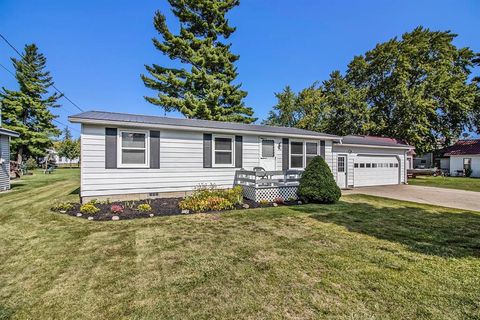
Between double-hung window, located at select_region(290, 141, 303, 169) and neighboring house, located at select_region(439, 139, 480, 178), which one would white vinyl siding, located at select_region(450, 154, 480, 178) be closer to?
neighboring house, located at select_region(439, 139, 480, 178)

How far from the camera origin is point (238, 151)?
1009 cm

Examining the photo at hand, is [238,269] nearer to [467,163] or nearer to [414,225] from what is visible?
[414,225]

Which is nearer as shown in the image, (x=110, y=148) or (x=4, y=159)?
(x=110, y=148)

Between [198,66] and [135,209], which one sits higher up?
[198,66]

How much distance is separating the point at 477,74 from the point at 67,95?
46.6 metres

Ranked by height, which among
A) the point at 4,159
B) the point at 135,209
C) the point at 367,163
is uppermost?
the point at 4,159

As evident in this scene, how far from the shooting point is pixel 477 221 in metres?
6.22

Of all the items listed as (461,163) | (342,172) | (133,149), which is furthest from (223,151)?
(461,163)

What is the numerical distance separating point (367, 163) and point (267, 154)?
7644 mm

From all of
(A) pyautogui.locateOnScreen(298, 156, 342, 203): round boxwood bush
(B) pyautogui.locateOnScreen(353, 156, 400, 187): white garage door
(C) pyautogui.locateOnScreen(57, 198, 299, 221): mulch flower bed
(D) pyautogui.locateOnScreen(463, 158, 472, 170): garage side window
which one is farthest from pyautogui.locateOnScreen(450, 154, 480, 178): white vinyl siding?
(C) pyautogui.locateOnScreen(57, 198, 299, 221): mulch flower bed

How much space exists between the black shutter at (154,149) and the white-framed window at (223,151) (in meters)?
2.23

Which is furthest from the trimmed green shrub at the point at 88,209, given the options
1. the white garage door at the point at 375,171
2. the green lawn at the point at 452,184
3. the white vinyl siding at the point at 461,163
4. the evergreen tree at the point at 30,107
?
the white vinyl siding at the point at 461,163

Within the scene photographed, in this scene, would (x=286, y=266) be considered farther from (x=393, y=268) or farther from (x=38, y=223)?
(x=38, y=223)

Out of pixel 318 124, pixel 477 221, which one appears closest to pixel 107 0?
pixel 477 221
